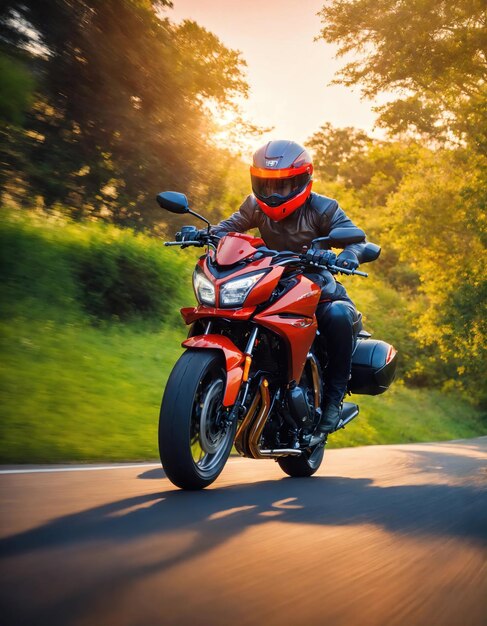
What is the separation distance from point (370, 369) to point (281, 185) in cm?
176

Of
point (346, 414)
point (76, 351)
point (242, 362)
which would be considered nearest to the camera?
point (242, 362)

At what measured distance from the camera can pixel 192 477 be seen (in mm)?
4508

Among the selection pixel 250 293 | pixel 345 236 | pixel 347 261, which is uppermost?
pixel 345 236

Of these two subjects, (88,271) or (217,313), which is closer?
(217,313)

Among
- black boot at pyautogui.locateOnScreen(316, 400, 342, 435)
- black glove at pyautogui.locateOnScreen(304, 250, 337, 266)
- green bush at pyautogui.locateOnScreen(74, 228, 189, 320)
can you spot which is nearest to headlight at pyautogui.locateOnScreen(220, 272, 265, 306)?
black glove at pyautogui.locateOnScreen(304, 250, 337, 266)

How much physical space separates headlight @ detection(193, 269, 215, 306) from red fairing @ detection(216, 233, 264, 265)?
135 mm

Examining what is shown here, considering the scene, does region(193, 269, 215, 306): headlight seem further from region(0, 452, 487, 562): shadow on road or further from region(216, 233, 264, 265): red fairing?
region(0, 452, 487, 562): shadow on road

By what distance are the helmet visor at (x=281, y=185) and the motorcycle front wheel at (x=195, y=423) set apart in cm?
150

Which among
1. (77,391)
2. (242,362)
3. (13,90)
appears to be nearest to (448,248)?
(13,90)

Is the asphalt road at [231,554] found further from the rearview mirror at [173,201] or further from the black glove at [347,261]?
the rearview mirror at [173,201]

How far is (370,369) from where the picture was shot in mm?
6582

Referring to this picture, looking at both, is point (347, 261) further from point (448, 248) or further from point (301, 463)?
point (448, 248)

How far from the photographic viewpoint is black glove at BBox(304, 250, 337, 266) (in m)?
5.27

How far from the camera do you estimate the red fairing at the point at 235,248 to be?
493 cm
